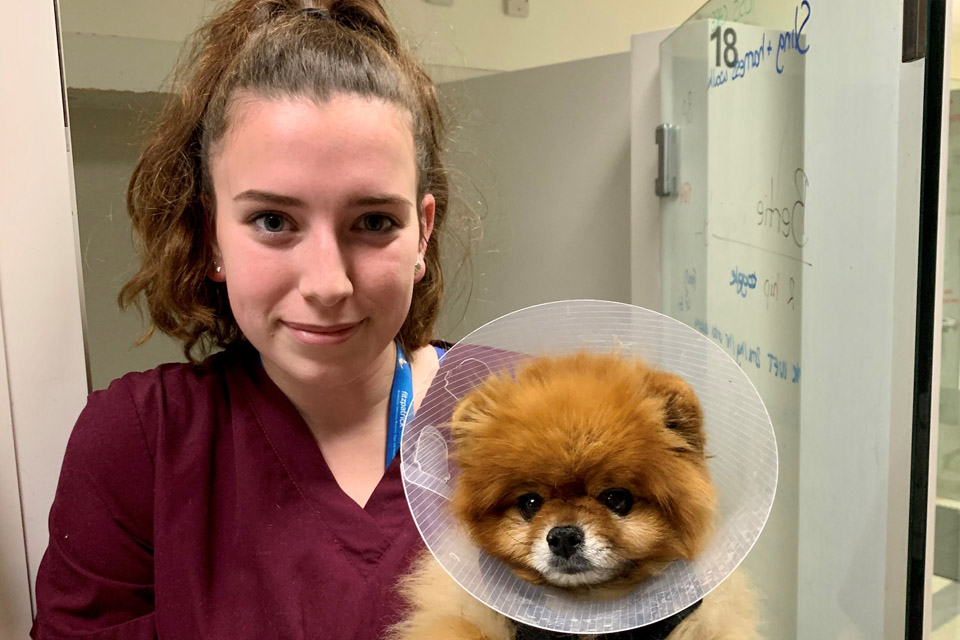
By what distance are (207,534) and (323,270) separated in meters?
0.36

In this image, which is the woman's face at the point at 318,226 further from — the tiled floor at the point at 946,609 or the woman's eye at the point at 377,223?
the tiled floor at the point at 946,609

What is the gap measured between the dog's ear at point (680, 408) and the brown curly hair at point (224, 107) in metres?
0.41

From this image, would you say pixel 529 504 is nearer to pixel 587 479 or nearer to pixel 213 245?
pixel 587 479

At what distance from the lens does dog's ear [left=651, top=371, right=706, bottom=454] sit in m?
0.51

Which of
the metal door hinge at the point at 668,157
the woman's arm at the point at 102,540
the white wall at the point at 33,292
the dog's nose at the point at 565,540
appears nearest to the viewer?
the dog's nose at the point at 565,540

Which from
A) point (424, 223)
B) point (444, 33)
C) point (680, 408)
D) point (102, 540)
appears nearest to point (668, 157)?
point (444, 33)

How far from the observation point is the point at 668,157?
1620mm

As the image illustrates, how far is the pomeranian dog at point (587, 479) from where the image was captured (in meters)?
0.49

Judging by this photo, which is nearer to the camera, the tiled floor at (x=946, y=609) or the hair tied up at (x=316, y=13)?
the hair tied up at (x=316, y=13)

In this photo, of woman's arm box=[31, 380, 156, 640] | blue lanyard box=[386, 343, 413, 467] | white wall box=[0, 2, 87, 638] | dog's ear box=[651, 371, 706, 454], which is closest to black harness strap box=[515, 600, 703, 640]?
dog's ear box=[651, 371, 706, 454]

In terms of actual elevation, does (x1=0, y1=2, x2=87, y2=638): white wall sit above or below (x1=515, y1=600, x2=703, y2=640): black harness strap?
above

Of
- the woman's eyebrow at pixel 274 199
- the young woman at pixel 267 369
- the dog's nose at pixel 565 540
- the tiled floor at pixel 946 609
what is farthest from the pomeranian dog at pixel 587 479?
the tiled floor at pixel 946 609

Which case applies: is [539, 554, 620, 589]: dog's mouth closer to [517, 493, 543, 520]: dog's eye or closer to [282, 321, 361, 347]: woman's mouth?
[517, 493, 543, 520]: dog's eye

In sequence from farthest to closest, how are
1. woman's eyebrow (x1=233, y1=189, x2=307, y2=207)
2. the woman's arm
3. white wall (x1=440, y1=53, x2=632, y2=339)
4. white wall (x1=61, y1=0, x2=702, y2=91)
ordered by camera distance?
white wall (x1=440, y1=53, x2=632, y2=339) < white wall (x1=61, y1=0, x2=702, y2=91) < the woman's arm < woman's eyebrow (x1=233, y1=189, x2=307, y2=207)
